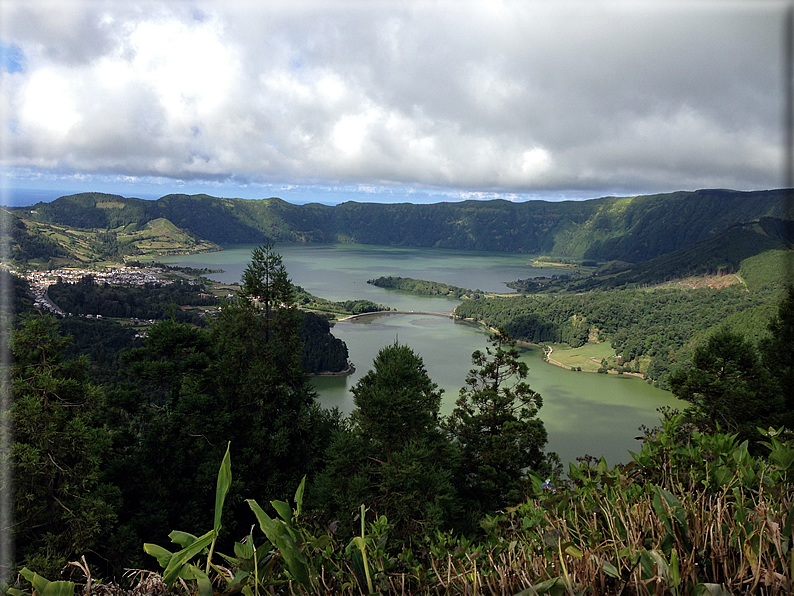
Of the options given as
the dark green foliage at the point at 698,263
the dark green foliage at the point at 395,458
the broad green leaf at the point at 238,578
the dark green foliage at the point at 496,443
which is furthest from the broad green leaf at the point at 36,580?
the dark green foliage at the point at 698,263

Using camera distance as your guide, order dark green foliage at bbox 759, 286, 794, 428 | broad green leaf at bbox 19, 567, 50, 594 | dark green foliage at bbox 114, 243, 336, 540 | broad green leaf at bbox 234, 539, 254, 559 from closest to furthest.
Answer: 1. broad green leaf at bbox 19, 567, 50, 594
2. broad green leaf at bbox 234, 539, 254, 559
3. dark green foliage at bbox 114, 243, 336, 540
4. dark green foliage at bbox 759, 286, 794, 428

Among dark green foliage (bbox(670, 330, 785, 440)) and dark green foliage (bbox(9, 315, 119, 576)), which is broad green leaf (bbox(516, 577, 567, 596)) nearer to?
dark green foliage (bbox(9, 315, 119, 576))

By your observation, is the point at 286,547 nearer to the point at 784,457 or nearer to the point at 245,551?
the point at 245,551

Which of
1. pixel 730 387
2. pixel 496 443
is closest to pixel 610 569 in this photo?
pixel 496 443

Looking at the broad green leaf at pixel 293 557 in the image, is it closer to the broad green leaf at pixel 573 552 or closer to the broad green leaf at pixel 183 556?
the broad green leaf at pixel 183 556

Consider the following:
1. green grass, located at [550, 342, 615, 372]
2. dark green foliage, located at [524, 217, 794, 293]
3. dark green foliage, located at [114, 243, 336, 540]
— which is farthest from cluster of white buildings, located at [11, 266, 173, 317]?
dark green foliage, located at [524, 217, 794, 293]

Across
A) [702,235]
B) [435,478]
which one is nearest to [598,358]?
[435,478]
